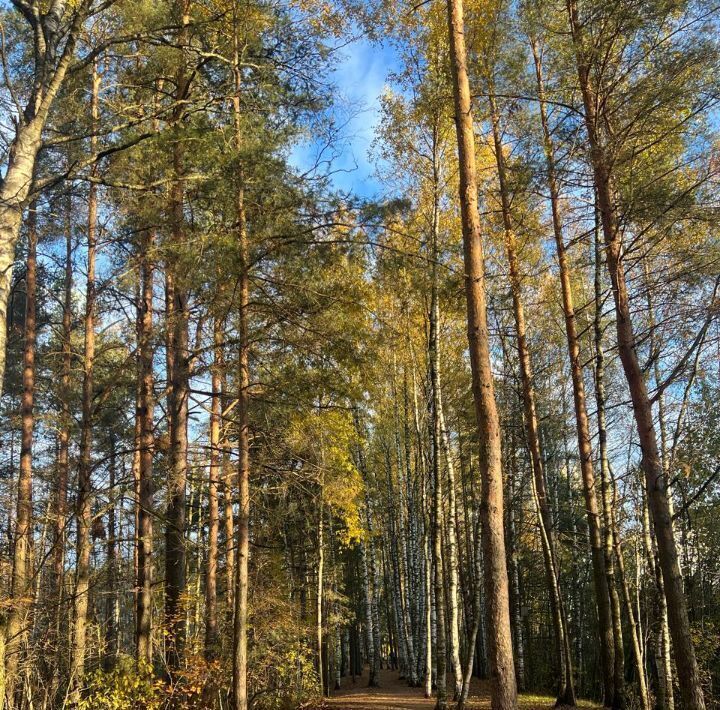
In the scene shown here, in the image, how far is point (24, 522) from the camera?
24.6ft

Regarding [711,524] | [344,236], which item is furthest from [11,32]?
[711,524]

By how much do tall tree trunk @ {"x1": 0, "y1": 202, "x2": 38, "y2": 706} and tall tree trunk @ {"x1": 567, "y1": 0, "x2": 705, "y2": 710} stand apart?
6.20m

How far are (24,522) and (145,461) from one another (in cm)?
193

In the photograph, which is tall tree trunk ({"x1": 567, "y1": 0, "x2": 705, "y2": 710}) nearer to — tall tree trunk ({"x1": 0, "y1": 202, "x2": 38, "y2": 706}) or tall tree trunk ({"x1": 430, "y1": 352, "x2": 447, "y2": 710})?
tall tree trunk ({"x1": 430, "y1": 352, "x2": 447, "y2": 710})

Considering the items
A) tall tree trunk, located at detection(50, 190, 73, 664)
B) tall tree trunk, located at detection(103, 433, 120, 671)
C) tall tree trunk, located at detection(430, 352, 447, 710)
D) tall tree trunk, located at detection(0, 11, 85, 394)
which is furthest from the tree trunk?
tall tree trunk, located at detection(430, 352, 447, 710)

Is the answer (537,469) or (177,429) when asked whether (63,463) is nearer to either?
(177,429)

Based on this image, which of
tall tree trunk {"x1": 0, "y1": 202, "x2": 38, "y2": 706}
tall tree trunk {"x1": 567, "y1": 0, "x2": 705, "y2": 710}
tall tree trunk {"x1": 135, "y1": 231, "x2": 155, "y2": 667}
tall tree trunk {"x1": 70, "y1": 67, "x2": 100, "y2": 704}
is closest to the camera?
tall tree trunk {"x1": 0, "y1": 202, "x2": 38, "y2": 706}

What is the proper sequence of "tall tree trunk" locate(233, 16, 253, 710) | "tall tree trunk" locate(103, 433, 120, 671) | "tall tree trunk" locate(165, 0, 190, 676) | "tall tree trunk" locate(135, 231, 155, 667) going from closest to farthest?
1. "tall tree trunk" locate(233, 16, 253, 710)
2. "tall tree trunk" locate(165, 0, 190, 676)
3. "tall tree trunk" locate(135, 231, 155, 667)
4. "tall tree trunk" locate(103, 433, 120, 671)

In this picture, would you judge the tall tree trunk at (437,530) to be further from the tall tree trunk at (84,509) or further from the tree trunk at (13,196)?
the tree trunk at (13,196)

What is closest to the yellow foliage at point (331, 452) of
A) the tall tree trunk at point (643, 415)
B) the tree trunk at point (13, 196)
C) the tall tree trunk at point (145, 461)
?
the tall tree trunk at point (145, 461)

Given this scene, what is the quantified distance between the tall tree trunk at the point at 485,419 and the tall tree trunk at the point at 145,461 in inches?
161

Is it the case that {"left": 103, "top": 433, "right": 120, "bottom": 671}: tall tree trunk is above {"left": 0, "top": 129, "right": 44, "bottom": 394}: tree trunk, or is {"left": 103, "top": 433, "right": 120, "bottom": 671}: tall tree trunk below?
below

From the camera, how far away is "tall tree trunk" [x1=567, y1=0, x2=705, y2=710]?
591 centimetres

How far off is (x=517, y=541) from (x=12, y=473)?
14.6 meters
